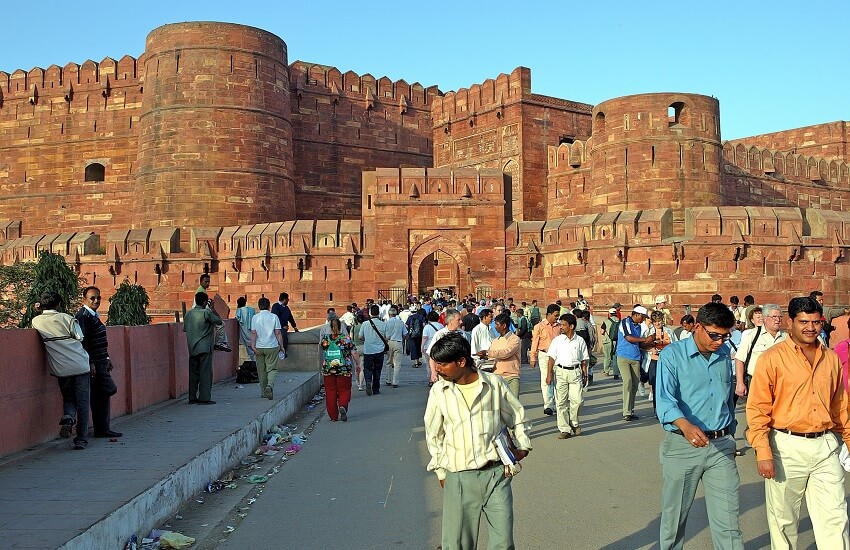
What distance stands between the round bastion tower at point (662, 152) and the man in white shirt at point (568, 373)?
59.8 ft

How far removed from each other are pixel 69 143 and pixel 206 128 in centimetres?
790

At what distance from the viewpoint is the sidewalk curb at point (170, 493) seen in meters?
4.24

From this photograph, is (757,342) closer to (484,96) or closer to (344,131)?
(484,96)

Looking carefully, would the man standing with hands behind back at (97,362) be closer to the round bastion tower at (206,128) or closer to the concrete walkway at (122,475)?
the concrete walkway at (122,475)

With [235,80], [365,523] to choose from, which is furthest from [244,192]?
[365,523]

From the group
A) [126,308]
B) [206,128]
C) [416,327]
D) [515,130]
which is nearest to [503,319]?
[126,308]

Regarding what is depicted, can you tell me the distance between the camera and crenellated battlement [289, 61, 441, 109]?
32.2m

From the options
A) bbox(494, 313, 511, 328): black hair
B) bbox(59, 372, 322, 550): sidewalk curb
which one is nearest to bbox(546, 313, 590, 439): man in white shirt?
bbox(494, 313, 511, 328): black hair

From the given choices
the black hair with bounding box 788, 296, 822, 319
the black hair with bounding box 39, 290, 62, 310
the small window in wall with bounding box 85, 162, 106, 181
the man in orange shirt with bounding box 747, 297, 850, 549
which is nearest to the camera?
the man in orange shirt with bounding box 747, 297, 850, 549

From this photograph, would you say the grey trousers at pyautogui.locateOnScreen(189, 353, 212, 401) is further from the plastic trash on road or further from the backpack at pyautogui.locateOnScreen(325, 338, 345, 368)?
the plastic trash on road

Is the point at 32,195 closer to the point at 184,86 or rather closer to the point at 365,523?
the point at 184,86

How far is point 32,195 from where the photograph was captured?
32750 mm

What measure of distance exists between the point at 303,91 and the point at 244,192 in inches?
234

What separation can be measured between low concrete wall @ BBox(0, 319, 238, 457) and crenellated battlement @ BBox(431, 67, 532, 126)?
803 inches
